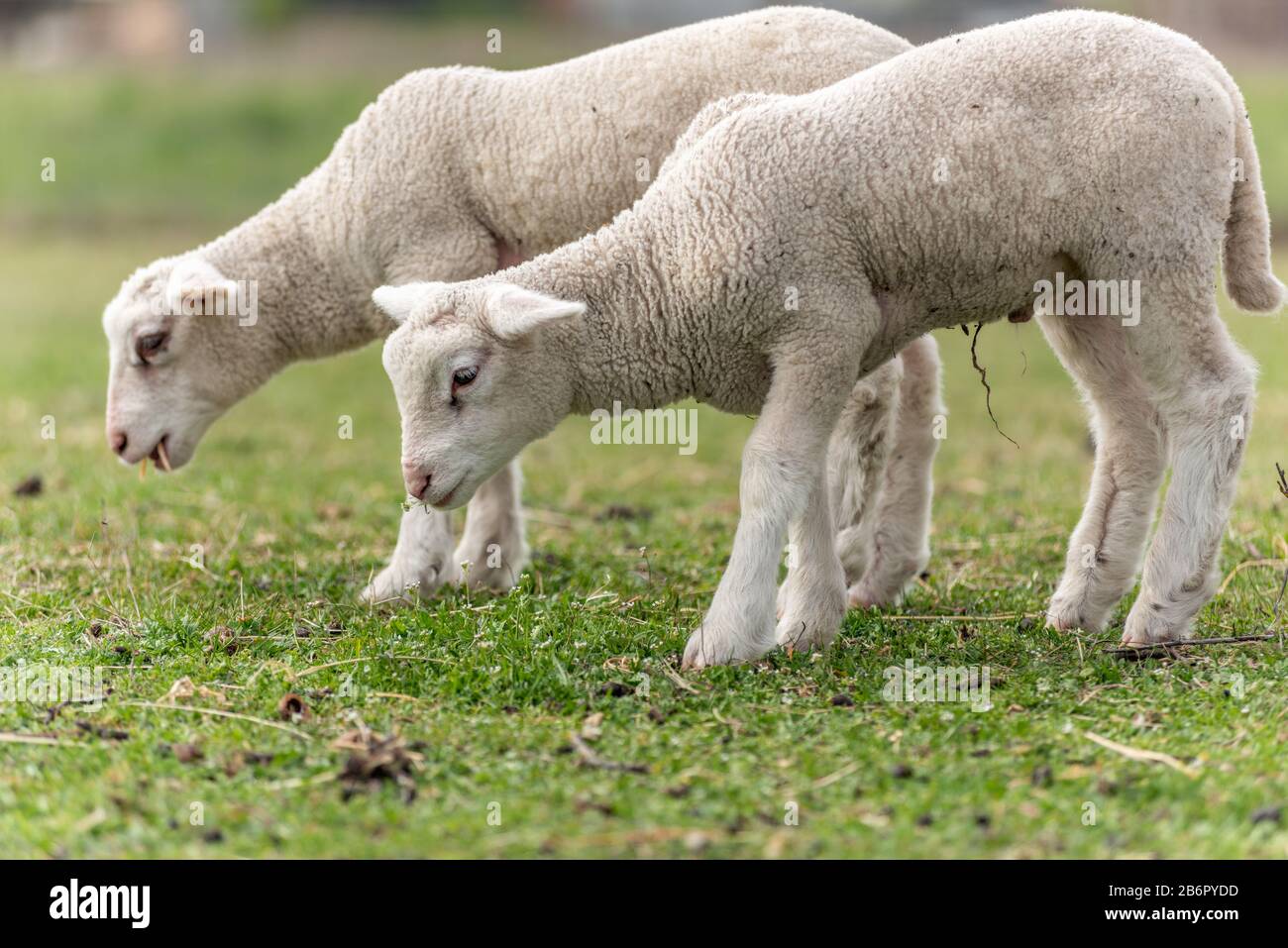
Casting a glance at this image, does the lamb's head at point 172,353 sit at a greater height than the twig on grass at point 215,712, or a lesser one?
greater

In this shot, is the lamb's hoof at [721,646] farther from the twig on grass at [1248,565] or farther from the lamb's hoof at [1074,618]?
the twig on grass at [1248,565]

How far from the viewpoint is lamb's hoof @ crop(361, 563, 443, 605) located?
6492 millimetres

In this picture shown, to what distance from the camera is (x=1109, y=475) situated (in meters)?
6.13

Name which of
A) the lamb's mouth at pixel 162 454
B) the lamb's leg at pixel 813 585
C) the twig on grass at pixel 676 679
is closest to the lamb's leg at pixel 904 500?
the lamb's leg at pixel 813 585

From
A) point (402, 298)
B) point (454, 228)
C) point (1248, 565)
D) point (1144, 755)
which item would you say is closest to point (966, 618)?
point (1248, 565)

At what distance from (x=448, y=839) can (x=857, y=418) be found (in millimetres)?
3181

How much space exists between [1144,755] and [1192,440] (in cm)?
147

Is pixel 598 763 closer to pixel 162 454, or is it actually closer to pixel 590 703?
pixel 590 703

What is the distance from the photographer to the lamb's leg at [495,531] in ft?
23.7

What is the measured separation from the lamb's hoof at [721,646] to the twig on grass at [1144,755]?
4.00 feet

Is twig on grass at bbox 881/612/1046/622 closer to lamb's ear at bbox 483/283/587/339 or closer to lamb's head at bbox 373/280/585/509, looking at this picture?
lamb's head at bbox 373/280/585/509

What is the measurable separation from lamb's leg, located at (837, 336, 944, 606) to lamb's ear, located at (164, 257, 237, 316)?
285 centimetres

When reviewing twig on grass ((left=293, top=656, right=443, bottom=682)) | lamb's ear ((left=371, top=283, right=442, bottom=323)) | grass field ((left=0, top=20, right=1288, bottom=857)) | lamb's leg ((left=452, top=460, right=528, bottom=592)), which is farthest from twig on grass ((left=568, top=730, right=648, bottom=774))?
lamb's leg ((left=452, top=460, right=528, bottom=592))

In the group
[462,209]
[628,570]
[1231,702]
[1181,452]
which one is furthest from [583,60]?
[1231,702]
